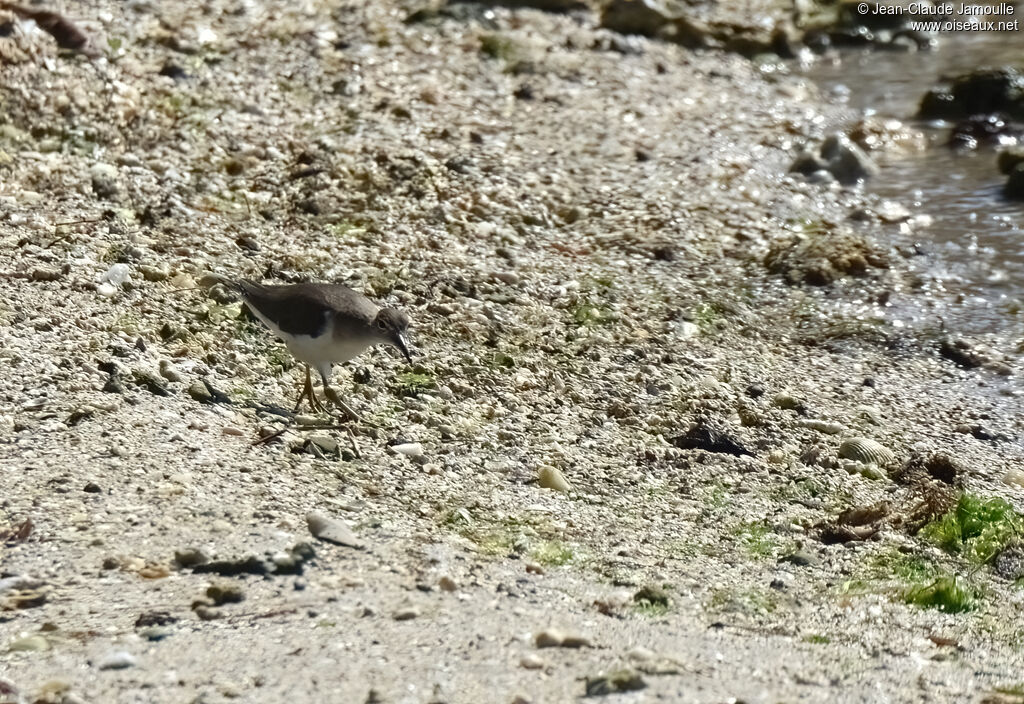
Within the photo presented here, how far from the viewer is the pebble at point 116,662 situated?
4.02 m

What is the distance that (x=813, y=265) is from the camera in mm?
8938

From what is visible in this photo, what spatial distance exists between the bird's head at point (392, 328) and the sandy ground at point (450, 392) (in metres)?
0.36

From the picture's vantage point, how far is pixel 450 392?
6770 mm

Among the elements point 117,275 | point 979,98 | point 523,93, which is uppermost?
point 523,93

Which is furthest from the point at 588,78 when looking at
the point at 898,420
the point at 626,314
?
the point at 898,420

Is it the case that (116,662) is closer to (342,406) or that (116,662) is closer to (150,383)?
(150,383)

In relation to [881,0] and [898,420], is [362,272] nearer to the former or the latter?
[898,420]

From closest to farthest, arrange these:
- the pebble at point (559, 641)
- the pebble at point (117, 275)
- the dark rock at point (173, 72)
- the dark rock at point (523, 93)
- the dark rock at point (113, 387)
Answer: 1. the pebble at point (559, 641)
2. the dark rock at point (113, 387)
3. the pebble at point (117, 275)
4. the dark rock at point (173, 72)
5. the dark rock at point (523, 93)

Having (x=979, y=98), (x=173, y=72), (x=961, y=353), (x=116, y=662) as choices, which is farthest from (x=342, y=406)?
(x=979, y=98)

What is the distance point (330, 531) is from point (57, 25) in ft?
21.9

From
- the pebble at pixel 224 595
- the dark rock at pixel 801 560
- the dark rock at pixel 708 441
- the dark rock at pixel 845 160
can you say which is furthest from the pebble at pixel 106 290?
the dark rock at pixel 845 160

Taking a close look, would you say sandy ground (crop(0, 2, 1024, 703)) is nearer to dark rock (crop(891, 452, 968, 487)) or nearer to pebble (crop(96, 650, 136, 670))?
pebble (crop(96, 650, 136, 670))

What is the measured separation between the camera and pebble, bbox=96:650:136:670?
4023 millimetres

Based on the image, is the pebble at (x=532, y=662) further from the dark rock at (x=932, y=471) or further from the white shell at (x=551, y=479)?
the dark rock at (x=932, y=471)
